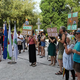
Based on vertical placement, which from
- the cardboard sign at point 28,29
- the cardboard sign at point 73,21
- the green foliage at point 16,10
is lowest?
the cardboard sign at point 28,29

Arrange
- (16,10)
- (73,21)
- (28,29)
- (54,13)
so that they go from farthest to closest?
(54,13), (16,10), (28,29), (73,21)

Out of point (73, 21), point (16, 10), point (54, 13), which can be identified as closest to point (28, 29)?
point (73, 21)

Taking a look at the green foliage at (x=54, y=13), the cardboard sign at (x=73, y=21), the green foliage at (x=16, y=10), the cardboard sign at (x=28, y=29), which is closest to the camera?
the cardboard sign at (x=73, y=21)

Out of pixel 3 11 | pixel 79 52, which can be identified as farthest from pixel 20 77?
pixel 3 11

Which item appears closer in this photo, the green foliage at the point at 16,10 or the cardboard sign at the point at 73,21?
the cardboard sign at the point at 73,21

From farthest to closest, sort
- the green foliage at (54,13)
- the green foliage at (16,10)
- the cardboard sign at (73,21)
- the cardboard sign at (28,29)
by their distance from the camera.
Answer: the green foliage at (54,13) < the green foliage at (16,10) < the cardboard sign at (28,29) < the cardboard sign at (73,21)

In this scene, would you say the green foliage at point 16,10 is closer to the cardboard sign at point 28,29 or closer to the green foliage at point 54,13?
the cardboard sign at point 28,29

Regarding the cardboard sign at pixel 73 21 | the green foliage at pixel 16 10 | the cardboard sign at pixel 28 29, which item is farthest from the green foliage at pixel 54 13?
the cardboard sign at pixel 73 21

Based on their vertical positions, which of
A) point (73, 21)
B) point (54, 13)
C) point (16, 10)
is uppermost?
point (54, 13)

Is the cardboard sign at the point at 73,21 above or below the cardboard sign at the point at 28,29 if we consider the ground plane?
above

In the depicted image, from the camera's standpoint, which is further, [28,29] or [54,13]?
[54,13]

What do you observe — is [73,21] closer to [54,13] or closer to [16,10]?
[16,10]

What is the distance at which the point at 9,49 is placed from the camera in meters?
6.94

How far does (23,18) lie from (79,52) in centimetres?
1824
